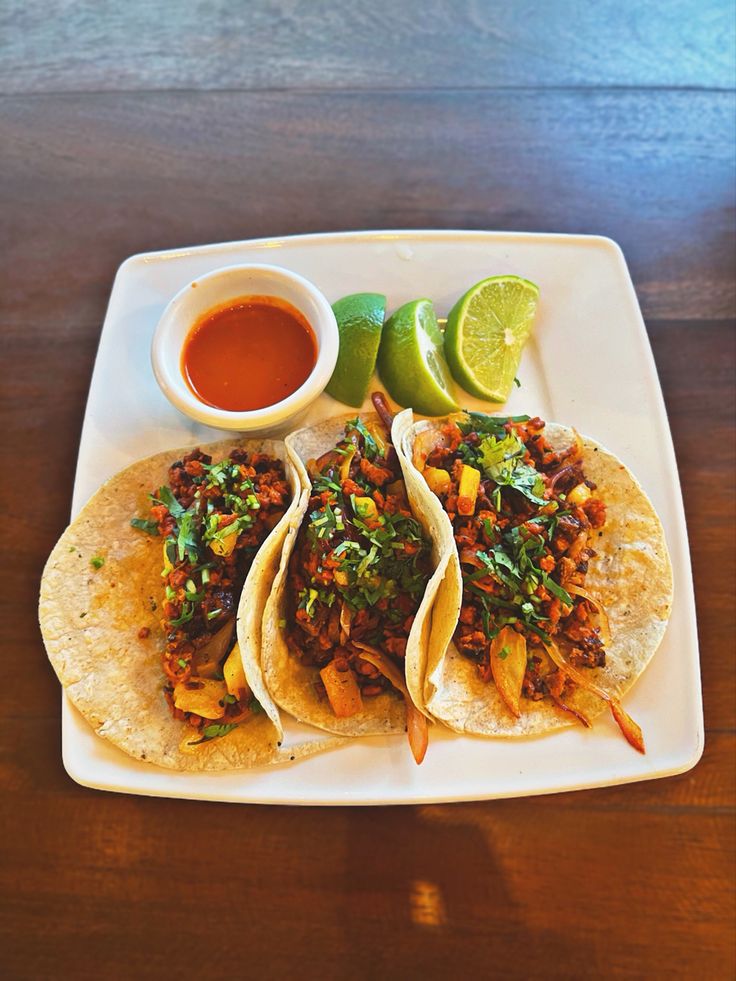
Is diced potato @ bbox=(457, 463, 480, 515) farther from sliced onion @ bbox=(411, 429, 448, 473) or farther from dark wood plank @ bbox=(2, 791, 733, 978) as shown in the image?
dark wood plank @ bbox=(2, 791, 733, 978)

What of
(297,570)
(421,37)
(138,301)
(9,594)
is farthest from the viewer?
(421,37)

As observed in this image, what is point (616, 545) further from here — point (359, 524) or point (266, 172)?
point (266, 172)

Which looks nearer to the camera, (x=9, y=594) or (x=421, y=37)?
(x=9, y=594)

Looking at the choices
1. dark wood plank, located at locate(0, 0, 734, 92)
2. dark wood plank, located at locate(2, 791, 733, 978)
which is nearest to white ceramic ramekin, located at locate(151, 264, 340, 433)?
dark wood plank, located at locate(2, 791, 733, 978)

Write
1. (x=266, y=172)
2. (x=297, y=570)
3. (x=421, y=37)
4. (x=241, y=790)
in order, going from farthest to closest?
(x=421, y=37) < (x=266, y=172) < (x=297, y=570) < (x=241, y=790)

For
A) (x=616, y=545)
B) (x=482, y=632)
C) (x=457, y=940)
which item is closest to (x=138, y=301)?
(x=482, y=632)
